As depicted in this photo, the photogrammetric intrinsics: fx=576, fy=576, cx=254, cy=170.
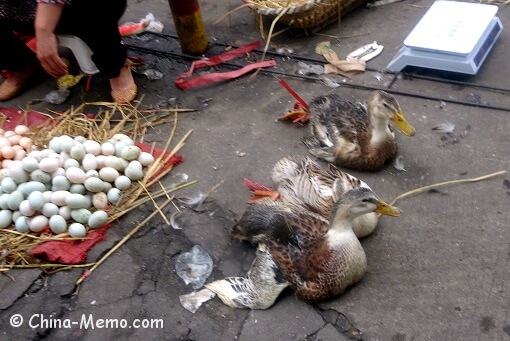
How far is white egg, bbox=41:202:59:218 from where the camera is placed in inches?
93.6

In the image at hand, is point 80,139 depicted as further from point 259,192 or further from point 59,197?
point 259,192

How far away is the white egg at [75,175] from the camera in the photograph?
2431mm

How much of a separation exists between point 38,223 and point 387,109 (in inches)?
59.8

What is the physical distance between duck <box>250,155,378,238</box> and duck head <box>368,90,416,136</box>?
304 millimetres

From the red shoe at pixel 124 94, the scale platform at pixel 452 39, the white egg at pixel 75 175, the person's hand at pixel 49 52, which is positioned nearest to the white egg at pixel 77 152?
the white egg at pixel 75 175

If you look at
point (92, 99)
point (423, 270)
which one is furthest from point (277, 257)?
point (92, 99)

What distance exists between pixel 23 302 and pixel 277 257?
1.00m

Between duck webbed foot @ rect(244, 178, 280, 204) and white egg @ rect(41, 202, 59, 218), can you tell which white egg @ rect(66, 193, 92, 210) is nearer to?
white egg @ rect(41, 202, 59, 218)

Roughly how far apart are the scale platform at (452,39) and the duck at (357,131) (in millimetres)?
532

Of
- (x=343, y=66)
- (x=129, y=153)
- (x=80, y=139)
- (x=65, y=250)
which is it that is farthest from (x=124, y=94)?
(x=343, y=66)

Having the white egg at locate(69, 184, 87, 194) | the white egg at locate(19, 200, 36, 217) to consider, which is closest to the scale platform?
the white egg at locate(69, 184, 87, 194)

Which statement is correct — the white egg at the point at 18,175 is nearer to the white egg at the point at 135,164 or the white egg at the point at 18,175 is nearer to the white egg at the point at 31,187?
the white egg at the point at 31,187

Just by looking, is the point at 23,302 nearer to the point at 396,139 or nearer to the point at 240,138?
the point at 240,138

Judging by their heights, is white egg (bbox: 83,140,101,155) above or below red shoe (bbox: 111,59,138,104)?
above
